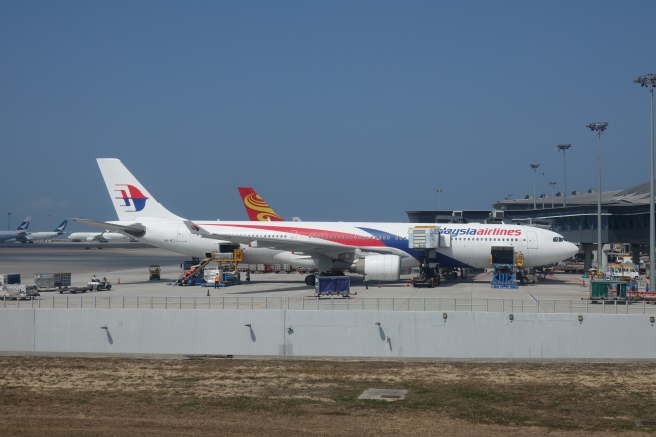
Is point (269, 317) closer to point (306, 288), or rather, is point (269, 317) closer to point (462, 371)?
point (462, 371)

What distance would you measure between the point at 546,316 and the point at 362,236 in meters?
23.8

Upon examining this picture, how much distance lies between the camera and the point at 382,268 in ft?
165

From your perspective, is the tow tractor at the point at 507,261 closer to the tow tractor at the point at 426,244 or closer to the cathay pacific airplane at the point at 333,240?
the cathay pacific airplane at the point at 333,240

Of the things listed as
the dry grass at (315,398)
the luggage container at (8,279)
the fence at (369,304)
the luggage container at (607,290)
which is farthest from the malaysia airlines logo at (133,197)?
the luggage container at (607,290)

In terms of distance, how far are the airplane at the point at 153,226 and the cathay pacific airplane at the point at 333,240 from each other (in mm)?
75

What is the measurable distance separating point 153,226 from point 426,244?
21.0m

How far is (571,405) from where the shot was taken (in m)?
23.7

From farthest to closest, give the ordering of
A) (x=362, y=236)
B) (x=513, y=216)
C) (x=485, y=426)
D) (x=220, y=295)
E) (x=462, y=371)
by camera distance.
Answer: (x=513, y=216) < (x=362, y=236) < (x=220, y=295) < (x=462, y=371) < (x=485, y=426)

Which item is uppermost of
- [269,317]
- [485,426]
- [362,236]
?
[362,236]

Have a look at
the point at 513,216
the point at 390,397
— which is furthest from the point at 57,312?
the point at 513,216

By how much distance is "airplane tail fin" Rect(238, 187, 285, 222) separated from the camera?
8331 cm

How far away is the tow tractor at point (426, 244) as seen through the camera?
51938mm

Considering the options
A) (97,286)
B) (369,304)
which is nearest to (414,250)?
(369,304)

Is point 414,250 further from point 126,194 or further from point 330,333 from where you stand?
point 126,194
